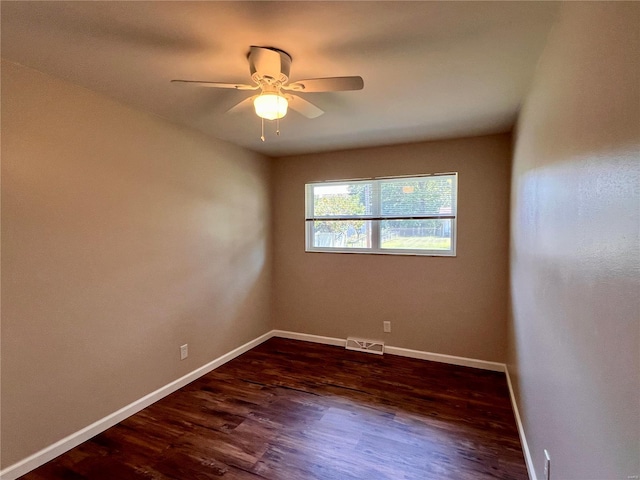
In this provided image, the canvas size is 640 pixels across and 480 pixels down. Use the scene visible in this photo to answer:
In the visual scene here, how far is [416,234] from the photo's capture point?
3.55 metres

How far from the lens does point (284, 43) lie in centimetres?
158

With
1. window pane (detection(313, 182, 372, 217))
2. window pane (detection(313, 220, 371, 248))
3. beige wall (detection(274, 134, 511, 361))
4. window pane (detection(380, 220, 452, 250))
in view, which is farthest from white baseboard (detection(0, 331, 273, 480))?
window pane (detection(380, 220, 452, 250))

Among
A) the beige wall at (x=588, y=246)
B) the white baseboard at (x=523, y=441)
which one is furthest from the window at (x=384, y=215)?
the beige wall at (x=588, y=246)

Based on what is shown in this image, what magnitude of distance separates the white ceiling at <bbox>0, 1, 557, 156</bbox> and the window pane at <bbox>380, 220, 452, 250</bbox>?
1266mm

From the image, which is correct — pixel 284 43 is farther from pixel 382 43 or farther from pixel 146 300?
pixel 146 300

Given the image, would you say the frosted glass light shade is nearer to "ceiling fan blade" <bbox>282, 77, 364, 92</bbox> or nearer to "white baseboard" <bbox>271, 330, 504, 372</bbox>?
"ceiling fan blade" <bbox>282, 77, 364, 92</bbox>

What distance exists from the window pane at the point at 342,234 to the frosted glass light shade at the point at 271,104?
7.32 ft

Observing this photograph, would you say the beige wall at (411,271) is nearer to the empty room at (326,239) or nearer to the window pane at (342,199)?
the empty room at (326,239)

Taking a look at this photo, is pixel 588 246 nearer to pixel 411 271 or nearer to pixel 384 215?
pixel 411 271

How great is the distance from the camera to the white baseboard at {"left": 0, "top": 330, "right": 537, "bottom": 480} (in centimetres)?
188

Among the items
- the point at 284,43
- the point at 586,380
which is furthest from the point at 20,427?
the point at 586,380

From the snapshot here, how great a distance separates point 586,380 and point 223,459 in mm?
1991

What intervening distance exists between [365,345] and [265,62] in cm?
314

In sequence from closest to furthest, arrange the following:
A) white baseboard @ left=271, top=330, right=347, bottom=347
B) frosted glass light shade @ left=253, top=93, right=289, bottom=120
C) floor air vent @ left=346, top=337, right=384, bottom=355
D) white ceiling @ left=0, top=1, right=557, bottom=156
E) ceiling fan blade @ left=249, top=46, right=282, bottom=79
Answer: white ceiling @ left=0, top=1, right=557, bottom=156
ceiling fan blade @ left=249, top=46, right=282, bottom=79
frosted glass light shade @ left=253, top=93, right=289, bottom=120
floor air vent @ left=346, top=337, right=384, bottom=355
white baseboard @ left=271, top=330, right=347, bottom=347
